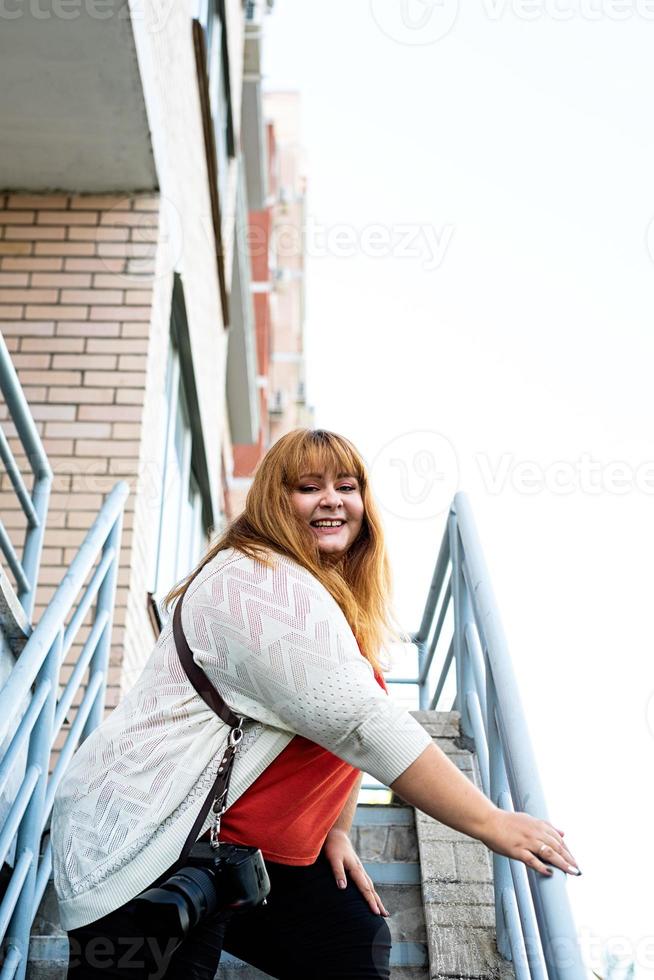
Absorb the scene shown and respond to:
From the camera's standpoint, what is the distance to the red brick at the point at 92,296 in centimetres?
444

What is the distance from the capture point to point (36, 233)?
454cm

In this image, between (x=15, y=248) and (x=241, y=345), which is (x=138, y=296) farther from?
(x=241, y=345)

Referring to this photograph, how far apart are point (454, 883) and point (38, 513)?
A: 161 centimetres

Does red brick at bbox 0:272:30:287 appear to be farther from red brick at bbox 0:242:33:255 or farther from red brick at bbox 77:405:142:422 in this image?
red brick at bbox 77:405:142:422

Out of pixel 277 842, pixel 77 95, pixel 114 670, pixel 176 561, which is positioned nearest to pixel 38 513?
pixel 114 670

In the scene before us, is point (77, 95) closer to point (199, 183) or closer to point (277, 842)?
point (199, 183)

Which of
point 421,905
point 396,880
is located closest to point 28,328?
point 396,880

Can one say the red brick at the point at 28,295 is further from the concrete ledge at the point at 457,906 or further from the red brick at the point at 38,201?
the concrete ledge at the point at 457,906

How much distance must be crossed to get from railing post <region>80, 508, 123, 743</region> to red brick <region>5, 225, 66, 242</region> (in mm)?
1902

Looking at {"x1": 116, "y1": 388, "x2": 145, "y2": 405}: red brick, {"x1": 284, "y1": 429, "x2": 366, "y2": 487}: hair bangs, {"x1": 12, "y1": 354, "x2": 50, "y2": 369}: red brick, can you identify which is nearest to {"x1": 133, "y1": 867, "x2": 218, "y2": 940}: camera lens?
{"x1": 284, "y1": 429, "x2": 366, "y2": 487}: hair bangs

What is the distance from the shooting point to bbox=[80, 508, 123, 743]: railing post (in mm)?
3184

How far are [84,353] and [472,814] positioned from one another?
10.8 feet

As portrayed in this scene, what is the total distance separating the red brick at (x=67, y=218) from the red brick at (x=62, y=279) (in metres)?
0.26

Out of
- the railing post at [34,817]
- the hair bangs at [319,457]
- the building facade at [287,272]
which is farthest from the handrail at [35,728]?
the building facade at [287,272]
